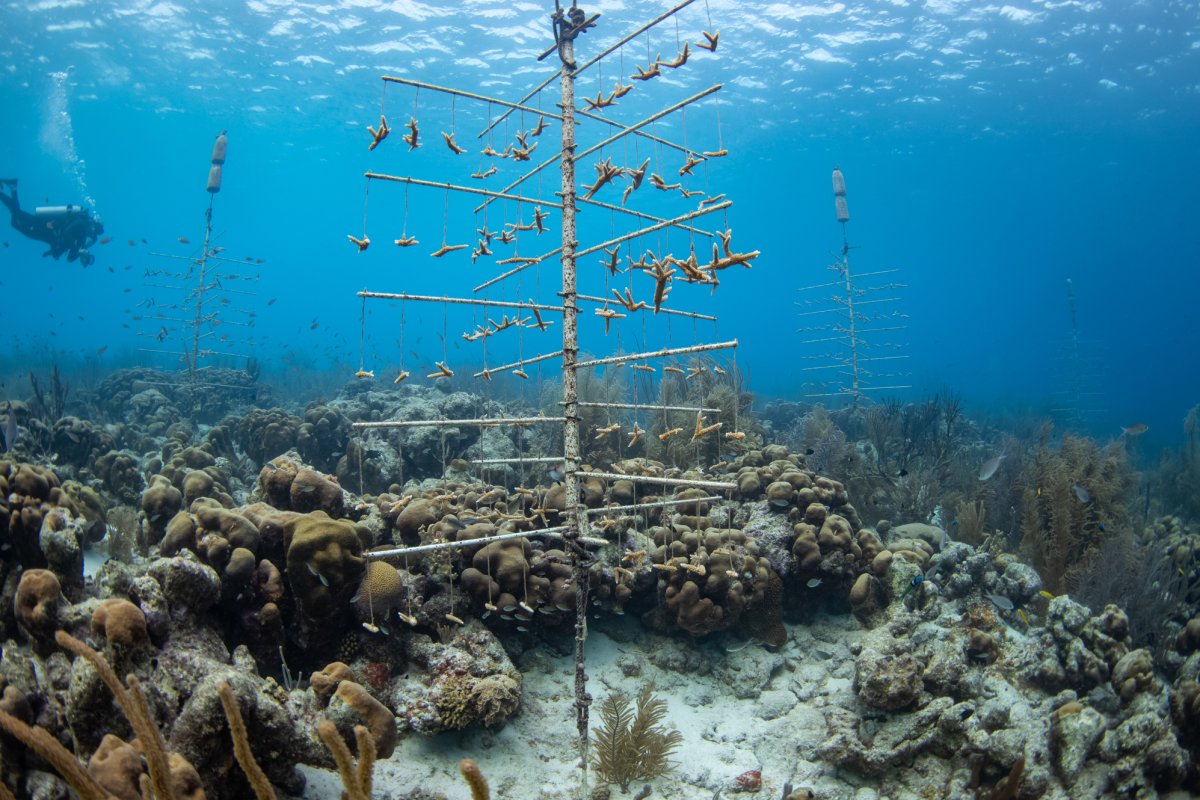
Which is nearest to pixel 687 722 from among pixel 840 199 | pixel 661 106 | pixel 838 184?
pixel 840 199

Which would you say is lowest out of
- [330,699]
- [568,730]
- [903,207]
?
[568,730]

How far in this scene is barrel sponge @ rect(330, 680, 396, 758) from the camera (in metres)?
3.84

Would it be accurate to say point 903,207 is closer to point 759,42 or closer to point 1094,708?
point 759,42

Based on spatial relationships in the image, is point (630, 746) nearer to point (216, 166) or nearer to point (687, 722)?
point (687, 722)

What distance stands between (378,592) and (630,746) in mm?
2548

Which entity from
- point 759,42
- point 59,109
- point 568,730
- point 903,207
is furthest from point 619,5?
point 903,207

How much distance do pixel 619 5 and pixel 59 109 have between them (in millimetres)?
40976

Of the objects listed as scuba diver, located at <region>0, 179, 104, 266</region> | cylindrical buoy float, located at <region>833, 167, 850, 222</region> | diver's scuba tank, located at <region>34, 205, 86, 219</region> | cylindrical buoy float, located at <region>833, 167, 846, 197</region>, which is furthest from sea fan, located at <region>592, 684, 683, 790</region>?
diver's scuba tank, located at <region>34, 205, 86, 219</region>

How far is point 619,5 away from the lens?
23.2 metres

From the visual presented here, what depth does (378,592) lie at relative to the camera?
515cm

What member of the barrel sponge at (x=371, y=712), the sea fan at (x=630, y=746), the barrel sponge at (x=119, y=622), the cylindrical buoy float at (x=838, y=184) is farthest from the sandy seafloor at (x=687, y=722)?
the cylindrical buoy float at (x=838, y=184)

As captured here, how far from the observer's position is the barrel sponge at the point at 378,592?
16.8ft

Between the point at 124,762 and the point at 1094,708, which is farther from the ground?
the point at 124,762

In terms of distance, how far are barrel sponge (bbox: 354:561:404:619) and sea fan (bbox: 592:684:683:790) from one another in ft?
6.89
